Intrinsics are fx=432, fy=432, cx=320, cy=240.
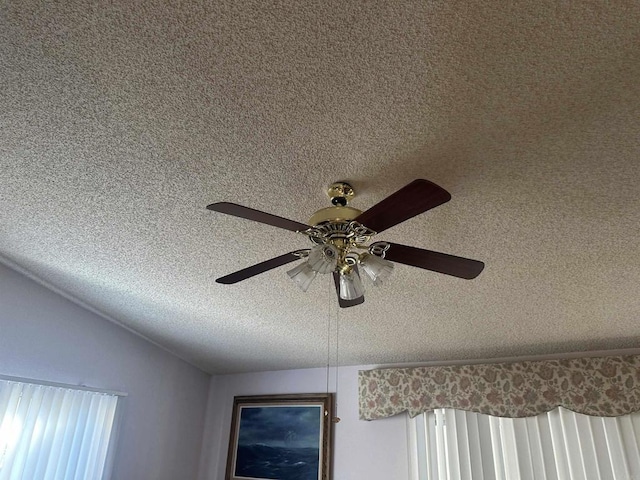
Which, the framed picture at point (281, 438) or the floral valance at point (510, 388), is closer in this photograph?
the floral valance at point (510, 388)

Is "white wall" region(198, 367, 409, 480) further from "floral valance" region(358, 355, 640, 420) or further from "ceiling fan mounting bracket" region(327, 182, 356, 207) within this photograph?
"ceiling fan mounting bracket" region(327, 182, 356, 207)

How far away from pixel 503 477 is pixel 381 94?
298 centimetres

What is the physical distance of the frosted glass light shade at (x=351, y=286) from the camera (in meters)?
1.55

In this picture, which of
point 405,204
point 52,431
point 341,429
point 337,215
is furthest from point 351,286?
Result: point 52,431

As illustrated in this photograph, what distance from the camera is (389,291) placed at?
2.63 metres

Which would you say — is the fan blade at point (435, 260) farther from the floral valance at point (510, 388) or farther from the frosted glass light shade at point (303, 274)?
the floral valance at point (510, 388)

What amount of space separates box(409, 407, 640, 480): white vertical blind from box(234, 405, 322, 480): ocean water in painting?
971mm

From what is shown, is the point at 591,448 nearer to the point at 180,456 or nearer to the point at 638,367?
the point at 638,367

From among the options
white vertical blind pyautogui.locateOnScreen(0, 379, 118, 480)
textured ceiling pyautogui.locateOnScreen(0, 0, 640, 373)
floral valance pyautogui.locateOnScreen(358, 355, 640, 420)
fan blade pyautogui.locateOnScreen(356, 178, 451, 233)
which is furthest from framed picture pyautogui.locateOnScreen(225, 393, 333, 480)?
fan blade pyautogui.locateOnScreen(356, 178, 451, 233)

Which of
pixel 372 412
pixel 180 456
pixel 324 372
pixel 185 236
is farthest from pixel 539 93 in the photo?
A: pixel 180 456

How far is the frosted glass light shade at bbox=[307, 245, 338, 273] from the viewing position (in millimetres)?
1449

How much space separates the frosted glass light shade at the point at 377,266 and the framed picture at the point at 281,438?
112 inches

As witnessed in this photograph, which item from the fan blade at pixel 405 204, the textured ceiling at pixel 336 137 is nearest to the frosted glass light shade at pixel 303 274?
the fan blade at pixel 405 204

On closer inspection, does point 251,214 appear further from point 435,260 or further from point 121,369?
point 121,369
